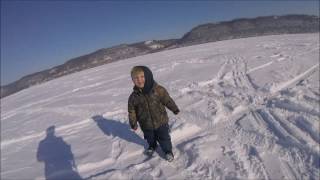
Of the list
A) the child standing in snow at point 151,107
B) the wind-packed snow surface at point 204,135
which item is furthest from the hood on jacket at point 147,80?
the wind-packed snow surface at point 204,135

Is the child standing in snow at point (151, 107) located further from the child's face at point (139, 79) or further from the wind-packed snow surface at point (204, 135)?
the wind-packed snow surface at point (204, 135)

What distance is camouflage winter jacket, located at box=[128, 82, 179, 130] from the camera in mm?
4082

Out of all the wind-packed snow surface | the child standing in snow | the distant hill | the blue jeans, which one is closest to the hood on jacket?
the child standing in snow

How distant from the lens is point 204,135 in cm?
485

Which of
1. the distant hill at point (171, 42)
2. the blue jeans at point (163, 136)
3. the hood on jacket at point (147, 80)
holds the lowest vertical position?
the blue jeans at point (163, 136)

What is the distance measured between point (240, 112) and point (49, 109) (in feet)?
21.7

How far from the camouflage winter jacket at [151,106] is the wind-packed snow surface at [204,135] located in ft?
1.81

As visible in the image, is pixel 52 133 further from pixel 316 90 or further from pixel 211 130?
pixel 316 90

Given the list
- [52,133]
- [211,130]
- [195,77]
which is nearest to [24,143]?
[52,133]

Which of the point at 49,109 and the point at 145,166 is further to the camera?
the point at 49,109

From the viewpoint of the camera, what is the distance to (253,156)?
3.92 metres

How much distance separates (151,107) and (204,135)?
1142 millimetres

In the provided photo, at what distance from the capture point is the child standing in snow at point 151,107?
399 cm

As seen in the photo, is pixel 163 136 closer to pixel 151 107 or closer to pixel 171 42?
pixel 151 107
